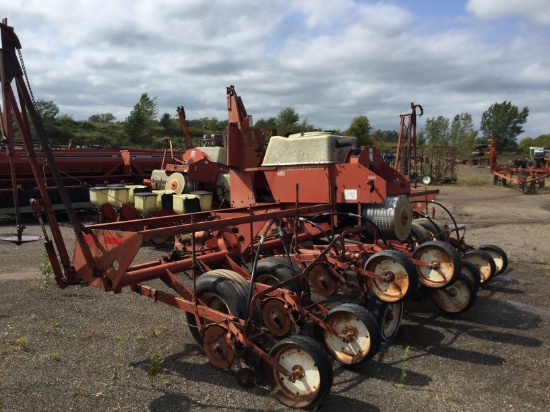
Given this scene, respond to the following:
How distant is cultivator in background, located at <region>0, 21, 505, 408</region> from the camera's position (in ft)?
12.8

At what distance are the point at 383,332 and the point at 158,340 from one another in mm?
2269

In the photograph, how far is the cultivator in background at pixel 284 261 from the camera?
12.8 feet

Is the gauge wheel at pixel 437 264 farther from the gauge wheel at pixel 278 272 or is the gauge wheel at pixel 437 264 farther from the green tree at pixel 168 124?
the green tree at pixel 168 124

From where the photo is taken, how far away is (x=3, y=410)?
11.3ft

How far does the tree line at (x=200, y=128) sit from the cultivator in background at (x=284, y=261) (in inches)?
745

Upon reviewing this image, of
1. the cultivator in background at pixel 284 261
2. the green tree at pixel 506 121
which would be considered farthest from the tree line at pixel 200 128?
the cultivator in background at pixel 284 261

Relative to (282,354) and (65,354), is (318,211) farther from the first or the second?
(65,354)

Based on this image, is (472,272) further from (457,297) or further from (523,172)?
(523,172)

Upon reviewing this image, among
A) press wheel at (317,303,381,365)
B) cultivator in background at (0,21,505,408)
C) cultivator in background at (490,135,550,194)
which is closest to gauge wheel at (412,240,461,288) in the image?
cultivator in background at (0,21,505,408)

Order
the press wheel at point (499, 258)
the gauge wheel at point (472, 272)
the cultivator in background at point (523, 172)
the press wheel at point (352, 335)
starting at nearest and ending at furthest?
the press wheel at point (352, 335) < the gauge wheel at point (472, 272) < the press wheel at point (499, 258) < the cultivator in background at point (523, 172)

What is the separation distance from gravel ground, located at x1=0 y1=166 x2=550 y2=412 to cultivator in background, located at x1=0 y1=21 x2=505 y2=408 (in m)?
0.24

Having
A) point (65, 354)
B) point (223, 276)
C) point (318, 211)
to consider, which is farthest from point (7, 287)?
point (318, 211)

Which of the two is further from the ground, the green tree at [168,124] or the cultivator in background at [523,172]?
the green tree at [168,124]

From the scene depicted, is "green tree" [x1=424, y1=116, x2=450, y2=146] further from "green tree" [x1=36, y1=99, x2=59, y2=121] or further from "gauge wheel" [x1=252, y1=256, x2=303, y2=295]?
"gauge wheel" [x1=252, y1=256, x2=303, y2=295]
